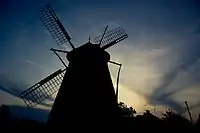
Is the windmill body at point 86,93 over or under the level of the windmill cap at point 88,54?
under

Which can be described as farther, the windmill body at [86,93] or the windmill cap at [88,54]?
the windmill cap at [88,54]

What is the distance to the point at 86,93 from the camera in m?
11.9

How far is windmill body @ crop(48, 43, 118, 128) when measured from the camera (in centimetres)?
1143

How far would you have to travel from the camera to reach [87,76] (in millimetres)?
12367

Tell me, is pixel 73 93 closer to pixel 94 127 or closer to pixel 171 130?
pixel 94 127

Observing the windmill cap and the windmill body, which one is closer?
the windmill body

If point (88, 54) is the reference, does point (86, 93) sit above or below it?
below

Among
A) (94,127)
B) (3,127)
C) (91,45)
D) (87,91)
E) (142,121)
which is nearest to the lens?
(94,127)

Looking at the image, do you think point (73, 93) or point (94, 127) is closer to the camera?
point (94, 127)

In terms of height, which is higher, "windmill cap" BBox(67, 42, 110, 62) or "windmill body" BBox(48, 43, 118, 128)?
"windmill cap" BBox(67, 42, 110, 62)

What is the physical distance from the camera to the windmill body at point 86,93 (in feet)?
37.5

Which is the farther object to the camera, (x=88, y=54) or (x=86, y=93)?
(x=88, y=54)

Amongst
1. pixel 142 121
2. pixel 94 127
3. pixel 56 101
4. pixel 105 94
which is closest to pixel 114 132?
pixel 94 127

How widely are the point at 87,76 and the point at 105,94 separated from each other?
1.57 metres
